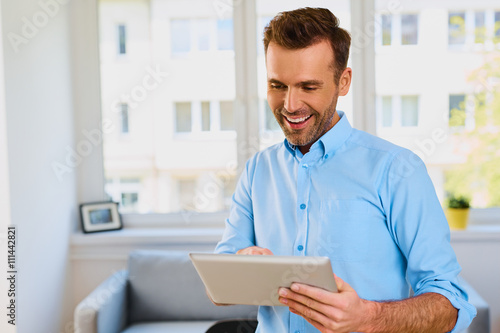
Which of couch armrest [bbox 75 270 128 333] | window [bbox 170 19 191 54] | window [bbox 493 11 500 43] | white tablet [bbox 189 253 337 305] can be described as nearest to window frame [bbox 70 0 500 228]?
window [bbox 170 19 191 54]

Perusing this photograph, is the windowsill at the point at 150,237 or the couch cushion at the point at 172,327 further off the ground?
the windowsill at the point at 150,237

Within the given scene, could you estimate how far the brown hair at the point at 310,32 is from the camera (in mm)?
1185

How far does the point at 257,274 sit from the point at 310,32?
0.61m

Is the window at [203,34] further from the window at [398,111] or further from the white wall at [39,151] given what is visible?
the window at [398,111]

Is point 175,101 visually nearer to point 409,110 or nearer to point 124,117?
point 124,117

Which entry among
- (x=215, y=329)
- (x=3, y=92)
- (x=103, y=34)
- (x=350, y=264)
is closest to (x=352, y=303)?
(x=350, y=264)

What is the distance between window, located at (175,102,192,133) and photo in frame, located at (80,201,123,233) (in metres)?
0.64

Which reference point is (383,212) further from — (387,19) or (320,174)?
(387,19)

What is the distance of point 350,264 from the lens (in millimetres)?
1141

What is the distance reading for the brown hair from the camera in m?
1.18

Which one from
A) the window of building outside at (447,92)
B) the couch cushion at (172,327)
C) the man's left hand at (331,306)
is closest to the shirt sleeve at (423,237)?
the man's left hand at (331,306)

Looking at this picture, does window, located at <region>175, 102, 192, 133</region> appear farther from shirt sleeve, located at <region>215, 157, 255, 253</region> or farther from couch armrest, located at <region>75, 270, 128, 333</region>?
shirt sleeve, located at <region>215, 157, 255, 253</region>

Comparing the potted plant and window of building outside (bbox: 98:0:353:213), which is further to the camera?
Result: window of building outside (bbox: 98:0:353:213)

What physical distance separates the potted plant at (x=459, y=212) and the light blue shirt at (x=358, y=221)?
1.67 m
